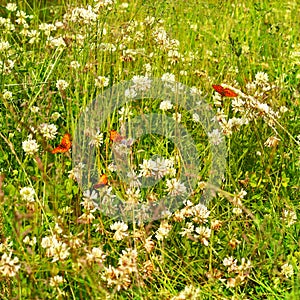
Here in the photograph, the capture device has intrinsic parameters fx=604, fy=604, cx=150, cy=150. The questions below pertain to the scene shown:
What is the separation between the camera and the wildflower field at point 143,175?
187cm

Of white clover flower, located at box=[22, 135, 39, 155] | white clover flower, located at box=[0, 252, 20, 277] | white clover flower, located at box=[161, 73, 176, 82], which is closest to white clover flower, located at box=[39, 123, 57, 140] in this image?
white clover flower, located at box=[22, 135, 39, 155]

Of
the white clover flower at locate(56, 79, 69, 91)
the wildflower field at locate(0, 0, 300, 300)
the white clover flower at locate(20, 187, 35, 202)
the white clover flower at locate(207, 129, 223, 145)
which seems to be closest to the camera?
the wildflower field at locate(0, 0, 300, 300)

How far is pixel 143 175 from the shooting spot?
2.20 m

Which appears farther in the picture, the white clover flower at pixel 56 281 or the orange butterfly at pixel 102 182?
the orange butterfly at pixel 102 182

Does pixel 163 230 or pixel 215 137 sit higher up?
pixel 215 137

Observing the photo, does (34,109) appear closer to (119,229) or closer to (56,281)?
(119,229)

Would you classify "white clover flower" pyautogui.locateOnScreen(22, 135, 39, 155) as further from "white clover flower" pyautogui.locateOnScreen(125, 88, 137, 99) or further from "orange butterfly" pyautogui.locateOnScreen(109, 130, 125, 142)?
"white clover flower" pyautogui.locateOnScreen(125, 88, 137, 99)

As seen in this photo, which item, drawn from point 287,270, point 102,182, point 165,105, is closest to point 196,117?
point 165,105

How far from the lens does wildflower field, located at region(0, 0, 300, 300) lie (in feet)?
6.14

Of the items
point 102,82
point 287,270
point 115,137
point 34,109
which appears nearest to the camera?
point 287,270

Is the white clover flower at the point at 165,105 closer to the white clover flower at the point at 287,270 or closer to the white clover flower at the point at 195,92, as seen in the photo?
the white clover flower at the point at 195,92

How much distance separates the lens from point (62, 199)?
219cm

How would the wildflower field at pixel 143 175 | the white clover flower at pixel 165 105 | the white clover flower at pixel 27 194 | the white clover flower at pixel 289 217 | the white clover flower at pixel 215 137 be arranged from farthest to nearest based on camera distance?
the white clover flower at pixel 165 105 < the white clover flower at pixel 215 137 < the white clover flower at pixel 289 217 < the white clover flower at pixel 27 194 < the wildflower field at pixel 143 175

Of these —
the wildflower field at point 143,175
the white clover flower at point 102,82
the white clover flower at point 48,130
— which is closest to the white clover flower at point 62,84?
the wildflower field at point 143,175
